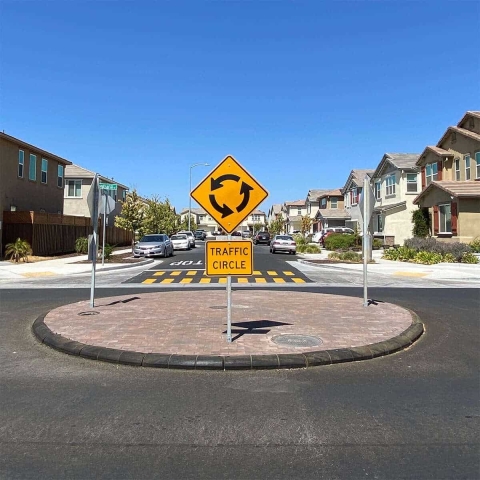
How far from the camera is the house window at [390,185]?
4034 cm

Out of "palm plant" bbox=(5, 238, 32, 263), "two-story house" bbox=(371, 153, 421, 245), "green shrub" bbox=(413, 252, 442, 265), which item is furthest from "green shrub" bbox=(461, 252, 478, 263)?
"palm plant" bbox=(5, 238, 32, 263)

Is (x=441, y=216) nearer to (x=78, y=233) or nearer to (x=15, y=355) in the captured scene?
(x=78, y=233)

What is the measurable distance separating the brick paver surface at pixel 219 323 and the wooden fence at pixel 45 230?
15954 millimetres

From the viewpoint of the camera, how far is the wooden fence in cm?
2417

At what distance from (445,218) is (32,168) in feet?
89.4

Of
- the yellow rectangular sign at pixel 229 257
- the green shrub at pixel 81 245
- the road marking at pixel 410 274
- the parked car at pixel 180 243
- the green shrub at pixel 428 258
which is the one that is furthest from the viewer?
the parked car at pixel 180 243

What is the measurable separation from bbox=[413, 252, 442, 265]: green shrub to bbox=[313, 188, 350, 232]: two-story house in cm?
3440

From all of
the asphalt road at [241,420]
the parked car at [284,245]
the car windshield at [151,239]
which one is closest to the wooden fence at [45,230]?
the car windshield at [151,239]

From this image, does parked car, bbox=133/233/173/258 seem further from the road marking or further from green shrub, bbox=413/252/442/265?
green shrub, bbox=413/252/442/265

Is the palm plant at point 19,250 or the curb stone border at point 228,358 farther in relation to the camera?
the palm plant at point 19,250

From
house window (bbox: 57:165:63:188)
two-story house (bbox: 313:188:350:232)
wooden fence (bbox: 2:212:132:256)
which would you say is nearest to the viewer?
wooden fence (bbox: 2:212:132:256)

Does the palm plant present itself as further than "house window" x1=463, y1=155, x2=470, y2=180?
No

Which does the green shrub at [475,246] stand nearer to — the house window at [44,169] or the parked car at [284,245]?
the parked car at [284,245]

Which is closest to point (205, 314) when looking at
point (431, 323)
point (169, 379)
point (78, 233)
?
point (169, 379)
